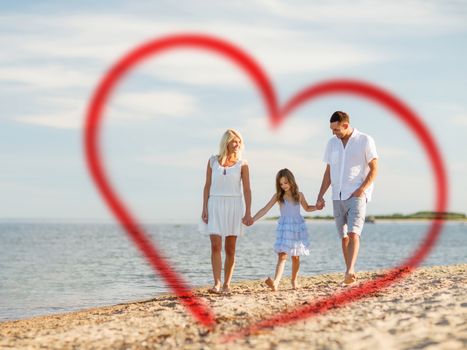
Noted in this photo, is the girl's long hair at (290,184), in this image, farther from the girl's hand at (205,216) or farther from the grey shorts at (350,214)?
the girl's hand at (205,216)

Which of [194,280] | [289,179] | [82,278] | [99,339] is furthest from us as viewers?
[82,278]

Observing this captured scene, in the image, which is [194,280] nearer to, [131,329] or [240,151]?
[240,151]

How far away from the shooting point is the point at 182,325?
7836 millimetres

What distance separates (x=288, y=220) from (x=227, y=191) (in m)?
1.11

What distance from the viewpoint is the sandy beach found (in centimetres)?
671

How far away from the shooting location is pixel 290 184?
33.0ft

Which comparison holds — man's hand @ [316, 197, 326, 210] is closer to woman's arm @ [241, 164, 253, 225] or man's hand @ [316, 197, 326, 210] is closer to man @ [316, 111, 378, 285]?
man @ [316, 111, 378, 285]

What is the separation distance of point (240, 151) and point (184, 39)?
178cm

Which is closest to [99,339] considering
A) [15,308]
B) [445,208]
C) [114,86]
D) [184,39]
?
[114,86]

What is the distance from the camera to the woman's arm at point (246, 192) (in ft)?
31.3

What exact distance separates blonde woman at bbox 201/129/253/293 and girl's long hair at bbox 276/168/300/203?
638 mm

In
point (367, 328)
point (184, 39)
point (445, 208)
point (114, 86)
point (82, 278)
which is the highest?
point (184, 39)

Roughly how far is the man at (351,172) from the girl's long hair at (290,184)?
0.66m

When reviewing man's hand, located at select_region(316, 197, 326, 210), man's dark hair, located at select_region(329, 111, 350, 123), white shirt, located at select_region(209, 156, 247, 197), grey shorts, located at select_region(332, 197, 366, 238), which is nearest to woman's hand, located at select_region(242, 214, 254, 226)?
white shirt, located at select_region(209, 156, 247, 197)
